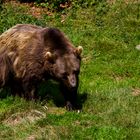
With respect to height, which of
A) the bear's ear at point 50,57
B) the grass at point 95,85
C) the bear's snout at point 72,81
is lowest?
the grass at point 95,85

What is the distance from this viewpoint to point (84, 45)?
14.0 metres

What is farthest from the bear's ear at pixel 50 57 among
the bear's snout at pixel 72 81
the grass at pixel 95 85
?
the grass at pixel 95 85

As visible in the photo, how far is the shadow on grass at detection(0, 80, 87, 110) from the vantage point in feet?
33.6

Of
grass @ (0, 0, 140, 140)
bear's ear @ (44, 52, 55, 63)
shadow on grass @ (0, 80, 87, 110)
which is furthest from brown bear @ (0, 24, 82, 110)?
grass @ (0, 0, 140, 140)

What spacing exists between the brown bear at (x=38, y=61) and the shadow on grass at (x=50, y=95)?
0.24 metres

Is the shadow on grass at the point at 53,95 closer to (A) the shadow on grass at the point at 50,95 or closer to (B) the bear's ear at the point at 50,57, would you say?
(A) the shadow on grass at the point at 50,95

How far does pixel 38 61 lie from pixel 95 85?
1.92 m

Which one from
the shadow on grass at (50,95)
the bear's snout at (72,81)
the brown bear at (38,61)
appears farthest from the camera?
the shadow on grass at (50,95)

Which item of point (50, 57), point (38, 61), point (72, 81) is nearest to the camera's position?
point (72, 81)

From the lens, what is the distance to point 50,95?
1055cm

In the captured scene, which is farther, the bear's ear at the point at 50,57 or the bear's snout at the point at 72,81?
the bear's ear at the point at 50,57

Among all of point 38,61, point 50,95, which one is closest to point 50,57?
point 38,61

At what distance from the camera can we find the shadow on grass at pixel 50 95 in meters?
10.2

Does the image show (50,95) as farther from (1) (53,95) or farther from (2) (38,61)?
(2) (38,61)
